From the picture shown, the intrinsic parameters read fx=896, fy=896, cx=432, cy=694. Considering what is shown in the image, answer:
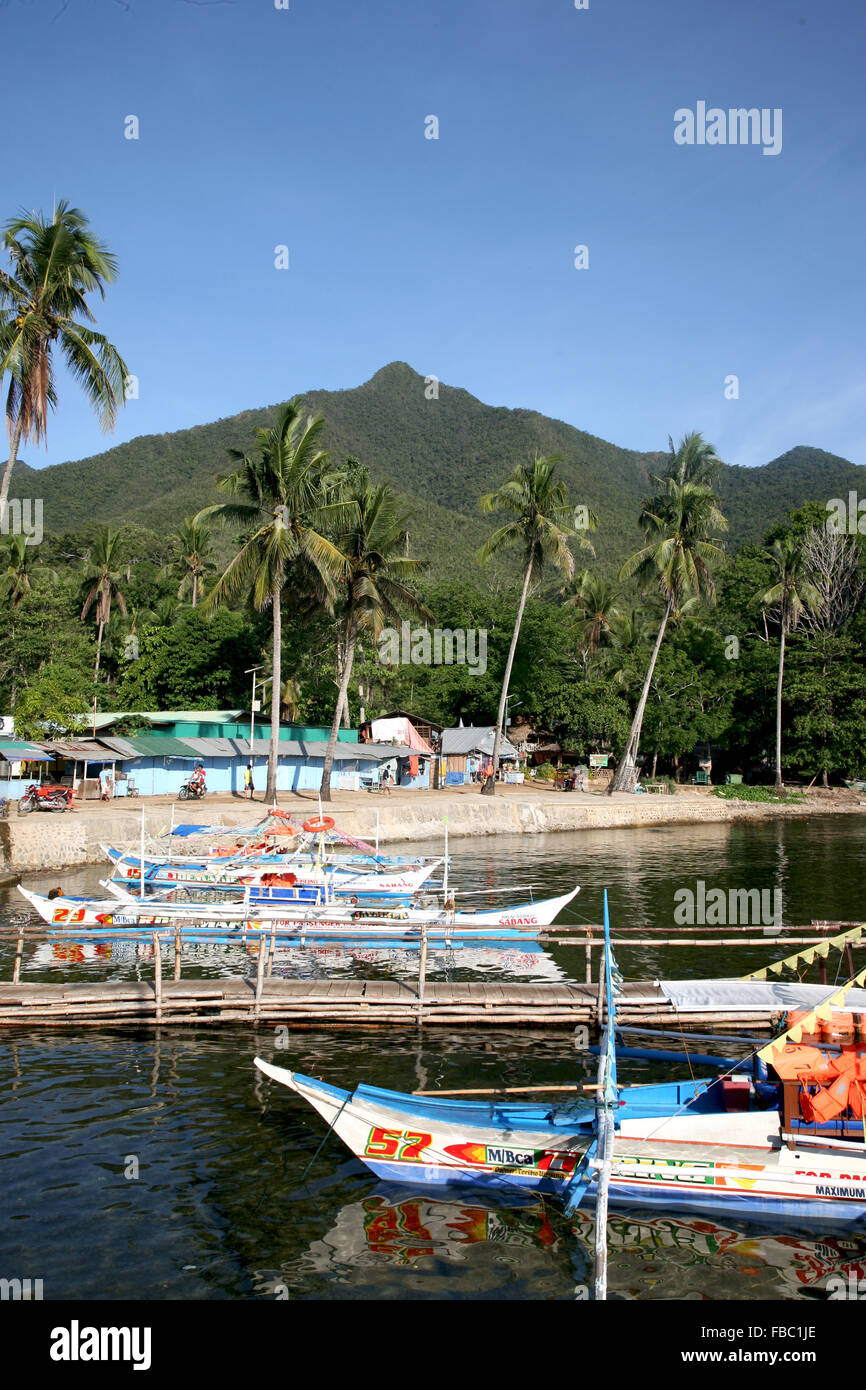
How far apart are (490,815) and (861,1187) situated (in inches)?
1412

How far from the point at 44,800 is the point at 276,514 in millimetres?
15327

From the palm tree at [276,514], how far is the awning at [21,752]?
9.66 metres

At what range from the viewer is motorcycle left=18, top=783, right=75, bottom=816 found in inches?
1412

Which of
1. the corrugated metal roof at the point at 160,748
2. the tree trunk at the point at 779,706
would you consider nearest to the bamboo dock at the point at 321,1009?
the corrugated metal roof at the point at 160,748

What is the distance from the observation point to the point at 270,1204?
10547 millimetres

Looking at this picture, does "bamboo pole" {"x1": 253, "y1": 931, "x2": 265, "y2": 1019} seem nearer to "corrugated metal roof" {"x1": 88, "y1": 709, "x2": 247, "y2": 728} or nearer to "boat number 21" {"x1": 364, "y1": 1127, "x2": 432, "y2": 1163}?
"boat number 21" {"x1": 364, "y1": 1127, "x2": 432, "y2": 1163}

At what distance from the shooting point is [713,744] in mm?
72062

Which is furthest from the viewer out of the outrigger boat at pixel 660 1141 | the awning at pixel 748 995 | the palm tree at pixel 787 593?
the palm tree at pixel 787 593

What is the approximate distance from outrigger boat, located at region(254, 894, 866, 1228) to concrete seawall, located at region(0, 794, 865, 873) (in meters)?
23.0

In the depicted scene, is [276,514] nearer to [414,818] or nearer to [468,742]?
[414,818]

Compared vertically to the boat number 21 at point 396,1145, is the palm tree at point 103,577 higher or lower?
higher

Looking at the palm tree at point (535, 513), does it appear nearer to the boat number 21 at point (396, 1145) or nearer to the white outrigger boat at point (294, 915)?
the white outrigger boat at point (294, 915)

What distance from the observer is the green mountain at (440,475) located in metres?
114

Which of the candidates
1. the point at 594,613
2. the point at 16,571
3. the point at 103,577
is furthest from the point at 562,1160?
the point at 594,613
